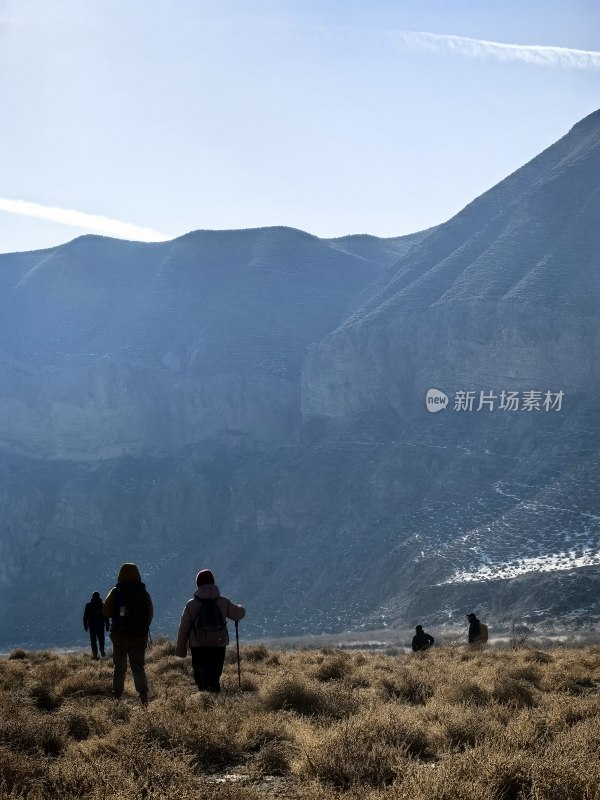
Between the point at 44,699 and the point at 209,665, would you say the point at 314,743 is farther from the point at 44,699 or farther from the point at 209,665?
the point at 44,699

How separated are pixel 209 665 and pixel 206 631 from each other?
0.46 m

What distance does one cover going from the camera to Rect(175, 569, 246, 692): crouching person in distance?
10000 mm

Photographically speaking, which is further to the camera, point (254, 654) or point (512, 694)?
point (254, 654)

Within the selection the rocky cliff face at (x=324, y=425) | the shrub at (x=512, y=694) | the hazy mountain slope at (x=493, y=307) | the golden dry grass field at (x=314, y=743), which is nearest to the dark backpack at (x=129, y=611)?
the golden dry grass field at (x=314, y=743)

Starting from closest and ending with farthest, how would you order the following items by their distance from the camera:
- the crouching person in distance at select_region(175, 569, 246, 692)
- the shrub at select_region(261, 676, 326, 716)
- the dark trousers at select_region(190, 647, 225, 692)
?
the shrub at select_region(261, 676, 326, 716) < the crouching person in distance at select_region(175, 569, 246, 692) < the dark trousers at select_region(190, 647, 225, 692)

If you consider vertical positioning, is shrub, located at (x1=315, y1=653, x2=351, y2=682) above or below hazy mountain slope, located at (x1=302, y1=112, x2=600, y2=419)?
below

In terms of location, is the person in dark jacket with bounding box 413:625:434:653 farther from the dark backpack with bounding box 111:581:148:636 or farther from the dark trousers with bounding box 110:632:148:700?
the dark backpack with bounding box 111:581:148:636

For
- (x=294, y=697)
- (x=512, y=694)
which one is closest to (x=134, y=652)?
(x=294, y=697)

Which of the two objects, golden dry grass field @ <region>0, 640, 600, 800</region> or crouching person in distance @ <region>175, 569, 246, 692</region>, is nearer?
golden dry grass field @ <region>0, 640, 600, 800</region>

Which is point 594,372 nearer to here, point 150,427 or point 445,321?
point 445,321

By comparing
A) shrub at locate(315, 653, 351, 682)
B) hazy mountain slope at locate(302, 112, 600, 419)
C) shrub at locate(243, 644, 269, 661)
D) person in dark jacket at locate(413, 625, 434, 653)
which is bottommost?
person in dark jacket at locate(413, 625, 434, 653)

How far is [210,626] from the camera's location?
394 inches

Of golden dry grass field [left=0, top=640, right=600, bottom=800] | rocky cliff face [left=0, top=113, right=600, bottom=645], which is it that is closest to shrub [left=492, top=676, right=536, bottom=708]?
golden dry grass field [left=0, top=640, right=600, bottom=800]

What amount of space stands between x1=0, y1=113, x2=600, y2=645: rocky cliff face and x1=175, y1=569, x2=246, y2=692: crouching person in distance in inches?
1244
